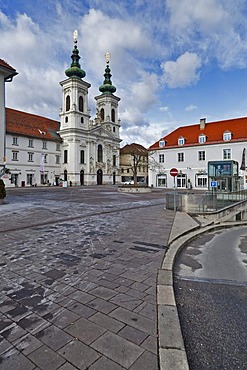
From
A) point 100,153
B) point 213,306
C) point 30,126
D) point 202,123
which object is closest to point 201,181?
point 202,123

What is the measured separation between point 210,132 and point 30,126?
37.9 meters

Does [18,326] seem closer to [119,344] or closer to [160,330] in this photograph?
[119,344]

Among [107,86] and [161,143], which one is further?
[107,86]

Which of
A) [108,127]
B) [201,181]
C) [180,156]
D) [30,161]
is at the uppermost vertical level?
[108,127]

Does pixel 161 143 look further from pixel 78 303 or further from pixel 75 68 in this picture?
pixel 78 303

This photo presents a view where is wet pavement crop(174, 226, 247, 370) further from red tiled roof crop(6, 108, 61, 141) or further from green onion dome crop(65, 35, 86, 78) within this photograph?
green onion dome crop(65, 35, 86, 78)

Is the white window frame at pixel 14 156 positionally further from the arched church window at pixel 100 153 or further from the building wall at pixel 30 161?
the arched church window at pixel 100 153

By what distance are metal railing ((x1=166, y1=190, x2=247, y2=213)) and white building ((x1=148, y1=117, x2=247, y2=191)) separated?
23.0m

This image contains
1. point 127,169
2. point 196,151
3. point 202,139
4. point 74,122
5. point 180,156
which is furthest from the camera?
point 127,169

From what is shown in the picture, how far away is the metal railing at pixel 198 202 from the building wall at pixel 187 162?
2875 cm

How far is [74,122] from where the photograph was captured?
183 feet

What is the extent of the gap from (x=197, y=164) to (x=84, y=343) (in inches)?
1744

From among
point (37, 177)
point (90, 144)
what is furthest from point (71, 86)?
point (37, 177)

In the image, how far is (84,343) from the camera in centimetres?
246
